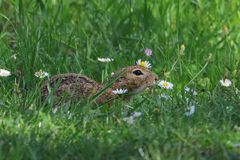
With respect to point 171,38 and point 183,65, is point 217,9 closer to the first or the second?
point 171,38

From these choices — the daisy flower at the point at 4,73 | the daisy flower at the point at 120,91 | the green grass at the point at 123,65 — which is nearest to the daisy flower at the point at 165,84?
the green grass at the point at 123,65

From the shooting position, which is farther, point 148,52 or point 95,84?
point 148,52

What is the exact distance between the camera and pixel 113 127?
4750 millimetres

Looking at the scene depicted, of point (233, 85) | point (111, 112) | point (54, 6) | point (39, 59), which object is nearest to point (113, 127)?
point (111, 112)

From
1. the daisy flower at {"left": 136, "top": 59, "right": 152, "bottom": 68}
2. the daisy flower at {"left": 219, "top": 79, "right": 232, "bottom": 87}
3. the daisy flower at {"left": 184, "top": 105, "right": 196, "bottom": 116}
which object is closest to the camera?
the daisy flower at {"left": 184, "top": 105, "right": 196, "bottom": 116}

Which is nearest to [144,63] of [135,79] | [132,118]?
[135,79]

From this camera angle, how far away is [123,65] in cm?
647

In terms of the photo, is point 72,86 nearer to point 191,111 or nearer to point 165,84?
point 165,84

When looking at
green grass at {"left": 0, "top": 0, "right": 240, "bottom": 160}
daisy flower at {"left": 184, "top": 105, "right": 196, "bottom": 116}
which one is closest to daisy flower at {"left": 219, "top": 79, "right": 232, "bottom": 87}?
green grass at {"left": 0, "top": 0, "right": 240, "bottom": 160}

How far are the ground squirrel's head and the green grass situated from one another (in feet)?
0.36

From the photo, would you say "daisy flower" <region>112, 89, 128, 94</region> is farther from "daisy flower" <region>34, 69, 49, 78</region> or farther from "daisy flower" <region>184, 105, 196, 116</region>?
"daisy flower" <region>184, 105, 196, 116</region>

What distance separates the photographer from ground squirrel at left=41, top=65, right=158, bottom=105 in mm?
5547

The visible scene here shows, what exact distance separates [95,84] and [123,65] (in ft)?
2.52

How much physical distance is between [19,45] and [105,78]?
2.49 ft
